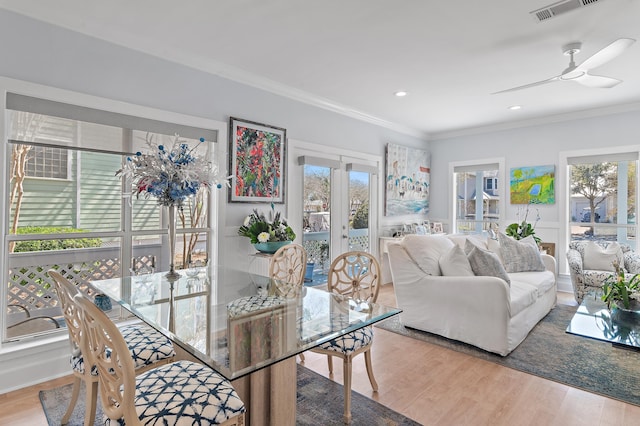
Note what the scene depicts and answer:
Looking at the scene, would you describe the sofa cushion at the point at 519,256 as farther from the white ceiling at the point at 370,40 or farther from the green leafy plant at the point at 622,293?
the white ceiling at the point at 370,40

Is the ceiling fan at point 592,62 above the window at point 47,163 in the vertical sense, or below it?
above

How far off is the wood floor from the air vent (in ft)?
8.30

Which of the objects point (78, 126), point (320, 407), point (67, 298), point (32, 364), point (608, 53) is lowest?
point (320, 407)

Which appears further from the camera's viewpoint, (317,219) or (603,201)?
(603,201)

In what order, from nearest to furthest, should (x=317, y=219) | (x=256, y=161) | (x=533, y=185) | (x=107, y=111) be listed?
(x=107, y=111) < (x=256, y=161) < (x=317, y=219) < (x=533, y=185)

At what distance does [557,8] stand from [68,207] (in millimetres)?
3766

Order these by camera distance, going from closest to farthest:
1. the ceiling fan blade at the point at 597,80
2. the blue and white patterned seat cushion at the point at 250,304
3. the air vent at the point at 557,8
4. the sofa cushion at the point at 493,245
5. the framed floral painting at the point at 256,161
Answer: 1. the blue and white patterned seat cushion at the point at 250,304
2. the air vent at the point at 557,8
3. the ceiling fan blade at the point at 597,80
4. the framed floral painting at the point at 256,161
5. the sofa cushion at the point at 493,245

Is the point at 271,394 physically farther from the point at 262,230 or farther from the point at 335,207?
the point at 335,207

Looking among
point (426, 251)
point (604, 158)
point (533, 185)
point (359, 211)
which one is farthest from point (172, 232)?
point (604, 158)

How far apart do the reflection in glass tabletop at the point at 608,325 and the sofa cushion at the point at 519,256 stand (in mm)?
1024

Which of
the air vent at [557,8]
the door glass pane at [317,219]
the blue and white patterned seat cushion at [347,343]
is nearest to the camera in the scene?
the blue and white patterned seat cushion at [347,343]

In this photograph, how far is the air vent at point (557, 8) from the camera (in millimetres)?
2275

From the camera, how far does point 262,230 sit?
3.56m

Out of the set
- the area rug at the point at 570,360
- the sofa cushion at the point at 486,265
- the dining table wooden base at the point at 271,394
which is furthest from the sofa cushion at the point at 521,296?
the dining table wooden base at the point at 271,394
